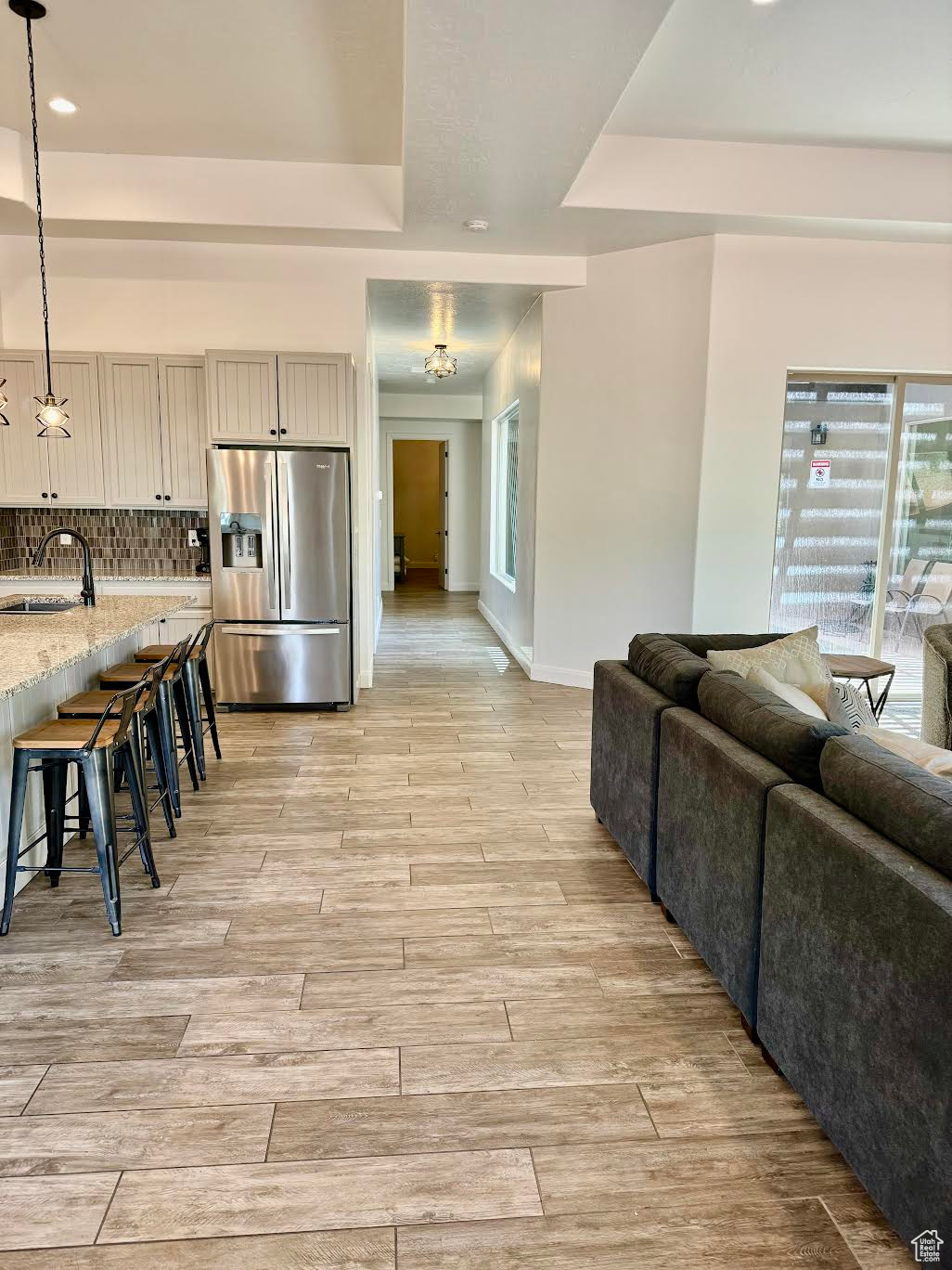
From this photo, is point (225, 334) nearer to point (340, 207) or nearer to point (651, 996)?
point (340, 207)

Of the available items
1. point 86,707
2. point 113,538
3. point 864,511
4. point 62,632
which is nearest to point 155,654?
point 62,632

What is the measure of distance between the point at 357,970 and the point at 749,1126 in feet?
3.93

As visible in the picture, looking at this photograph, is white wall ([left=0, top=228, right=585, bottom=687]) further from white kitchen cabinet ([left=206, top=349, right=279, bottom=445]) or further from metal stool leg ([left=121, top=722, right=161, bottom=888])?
metal stool leg ([left=121, top=722, right=161, bottom=888])

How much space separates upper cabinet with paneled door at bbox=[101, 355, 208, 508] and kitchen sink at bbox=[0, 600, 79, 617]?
1.78m

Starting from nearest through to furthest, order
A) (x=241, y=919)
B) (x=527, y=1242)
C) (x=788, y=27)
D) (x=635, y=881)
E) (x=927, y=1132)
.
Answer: (x=927, y=1132) < (x=527, y=1242) < (x=241, y=919) < (x=635, y=881) < (x=788, y=27)

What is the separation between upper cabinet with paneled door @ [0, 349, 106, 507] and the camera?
552 cm

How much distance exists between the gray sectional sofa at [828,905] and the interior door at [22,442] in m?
4.79

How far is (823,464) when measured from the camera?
5.63 metres

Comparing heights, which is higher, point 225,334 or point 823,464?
point 225,334

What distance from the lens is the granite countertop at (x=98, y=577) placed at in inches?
221

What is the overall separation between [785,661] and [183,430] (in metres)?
4.35

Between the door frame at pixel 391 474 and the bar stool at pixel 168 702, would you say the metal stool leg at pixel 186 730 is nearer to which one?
the bar stool at pixel 168 702

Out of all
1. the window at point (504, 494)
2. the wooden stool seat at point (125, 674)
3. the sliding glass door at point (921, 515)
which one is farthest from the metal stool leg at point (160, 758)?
the window at point (504, 494)

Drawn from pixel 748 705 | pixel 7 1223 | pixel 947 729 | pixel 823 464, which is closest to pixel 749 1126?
pixel 748 705
